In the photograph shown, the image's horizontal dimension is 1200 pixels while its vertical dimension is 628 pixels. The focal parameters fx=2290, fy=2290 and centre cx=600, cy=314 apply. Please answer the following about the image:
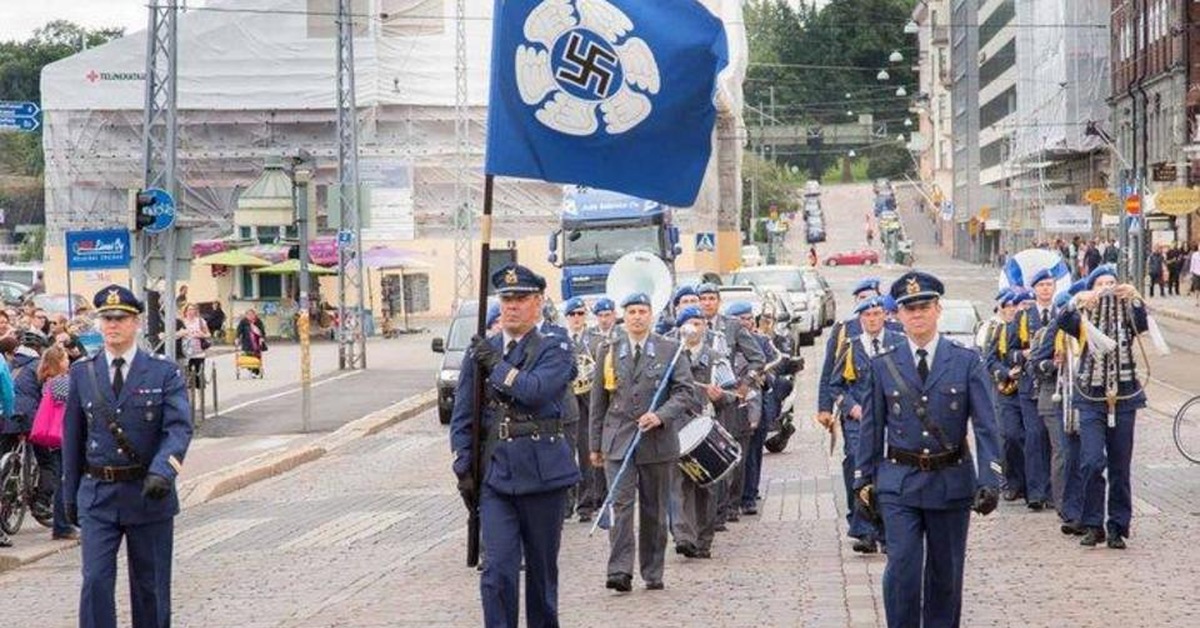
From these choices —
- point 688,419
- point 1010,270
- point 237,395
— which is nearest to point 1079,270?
point 237,395

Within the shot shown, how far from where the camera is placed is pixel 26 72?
439ft

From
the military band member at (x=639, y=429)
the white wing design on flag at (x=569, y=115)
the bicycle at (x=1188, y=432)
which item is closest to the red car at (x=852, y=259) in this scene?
the bicycle at (x=1188, y=432)

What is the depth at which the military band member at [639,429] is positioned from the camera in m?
13.6

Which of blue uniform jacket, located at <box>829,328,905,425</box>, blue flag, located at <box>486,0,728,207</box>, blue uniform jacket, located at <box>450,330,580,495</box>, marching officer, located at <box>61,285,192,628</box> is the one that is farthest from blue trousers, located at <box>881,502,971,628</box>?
blue uniform jacket, located at <box>829,328,905,425</box>

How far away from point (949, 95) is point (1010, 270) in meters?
144

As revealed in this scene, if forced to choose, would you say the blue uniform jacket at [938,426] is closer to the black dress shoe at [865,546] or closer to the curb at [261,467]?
the black dress shoe at [865,546]

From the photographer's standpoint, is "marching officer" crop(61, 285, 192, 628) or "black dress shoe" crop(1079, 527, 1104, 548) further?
"black dress shoe" crop(1079, 527, 1104, 548)

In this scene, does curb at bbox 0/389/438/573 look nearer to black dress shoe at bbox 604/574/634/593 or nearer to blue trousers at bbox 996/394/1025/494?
black dress shoe at bbox 604/574/634/593

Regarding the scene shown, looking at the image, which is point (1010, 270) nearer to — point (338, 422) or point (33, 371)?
point (33, 371)

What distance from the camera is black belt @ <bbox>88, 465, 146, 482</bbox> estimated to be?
10.8 meters

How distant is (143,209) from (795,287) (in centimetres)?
2568

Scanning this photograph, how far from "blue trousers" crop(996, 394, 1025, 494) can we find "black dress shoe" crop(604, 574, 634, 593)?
5.54 meters

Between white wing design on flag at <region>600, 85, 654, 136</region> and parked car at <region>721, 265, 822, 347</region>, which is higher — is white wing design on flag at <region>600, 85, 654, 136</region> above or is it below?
above

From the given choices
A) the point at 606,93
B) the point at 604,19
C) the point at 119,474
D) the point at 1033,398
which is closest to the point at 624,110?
the point at 606,93
